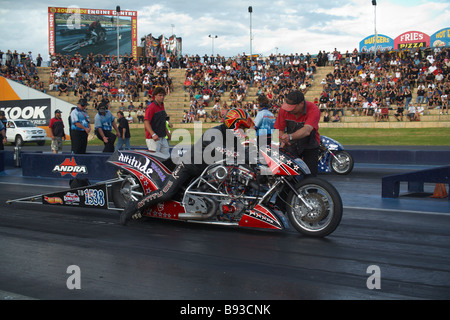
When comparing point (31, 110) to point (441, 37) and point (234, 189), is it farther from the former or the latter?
point (441, 37)

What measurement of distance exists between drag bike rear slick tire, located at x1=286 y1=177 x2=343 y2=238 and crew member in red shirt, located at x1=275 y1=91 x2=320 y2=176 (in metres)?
0.91

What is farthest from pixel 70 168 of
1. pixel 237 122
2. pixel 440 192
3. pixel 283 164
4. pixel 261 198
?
pixel 440 192

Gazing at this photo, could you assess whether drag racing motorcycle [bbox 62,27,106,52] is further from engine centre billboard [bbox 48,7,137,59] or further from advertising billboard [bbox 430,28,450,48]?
advertising billboard [bbox 430,28,450,48]

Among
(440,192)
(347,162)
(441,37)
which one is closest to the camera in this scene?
(440,192)

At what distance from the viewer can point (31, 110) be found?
116 feet

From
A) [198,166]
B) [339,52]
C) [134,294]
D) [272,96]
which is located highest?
[339,52]

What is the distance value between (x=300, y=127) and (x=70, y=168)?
27.5ft

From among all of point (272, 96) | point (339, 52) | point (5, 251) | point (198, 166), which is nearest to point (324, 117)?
point (272, 96)

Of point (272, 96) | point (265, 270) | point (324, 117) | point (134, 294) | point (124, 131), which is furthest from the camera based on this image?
point (272, 96)

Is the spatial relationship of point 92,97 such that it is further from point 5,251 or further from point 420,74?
point 5,251

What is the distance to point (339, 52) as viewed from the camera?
38.6m

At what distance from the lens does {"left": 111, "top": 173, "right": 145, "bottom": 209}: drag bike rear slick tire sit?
26.8 ft

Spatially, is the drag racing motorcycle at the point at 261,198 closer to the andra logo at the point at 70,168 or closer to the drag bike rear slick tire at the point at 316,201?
the drag bike rear slick tire at the point at 316,201

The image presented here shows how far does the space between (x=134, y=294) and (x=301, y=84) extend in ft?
105
